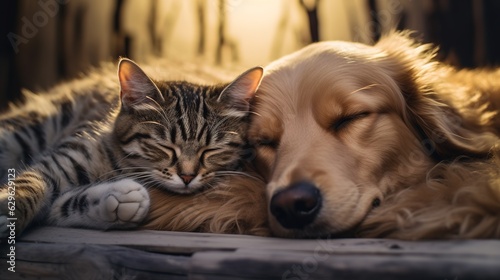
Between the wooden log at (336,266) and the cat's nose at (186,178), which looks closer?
the wooden log at (336,266)

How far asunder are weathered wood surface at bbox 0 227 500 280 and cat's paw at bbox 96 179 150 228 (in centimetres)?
10

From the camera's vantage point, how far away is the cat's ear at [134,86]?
228 cm

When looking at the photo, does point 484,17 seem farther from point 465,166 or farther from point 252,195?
point 252,195

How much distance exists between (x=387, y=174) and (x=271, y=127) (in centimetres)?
50

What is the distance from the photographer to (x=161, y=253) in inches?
64.2

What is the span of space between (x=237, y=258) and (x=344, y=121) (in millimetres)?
837

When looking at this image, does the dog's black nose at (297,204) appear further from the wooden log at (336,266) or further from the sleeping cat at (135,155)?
the sleeping cat at (135,155)

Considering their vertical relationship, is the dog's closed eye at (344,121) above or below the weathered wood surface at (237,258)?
above

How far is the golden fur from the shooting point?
1777 millimetres

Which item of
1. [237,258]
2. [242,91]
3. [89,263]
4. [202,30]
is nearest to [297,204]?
[237,258]

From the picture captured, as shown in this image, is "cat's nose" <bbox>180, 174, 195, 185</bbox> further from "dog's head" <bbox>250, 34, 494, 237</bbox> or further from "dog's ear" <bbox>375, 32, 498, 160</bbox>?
"dog's ear" <bbox>375, 32, 498, 160</bbox>

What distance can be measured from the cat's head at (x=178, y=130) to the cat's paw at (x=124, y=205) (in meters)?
0.22

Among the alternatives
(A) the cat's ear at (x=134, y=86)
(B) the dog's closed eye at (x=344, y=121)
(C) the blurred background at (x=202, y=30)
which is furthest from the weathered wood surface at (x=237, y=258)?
(C) the blurred background at (x=202, y=30)

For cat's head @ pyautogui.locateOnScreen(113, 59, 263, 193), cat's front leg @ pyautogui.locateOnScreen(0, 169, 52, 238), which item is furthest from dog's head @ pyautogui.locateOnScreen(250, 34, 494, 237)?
cat's front leg @ pyautogui.locateOnScreen(0, 169, 52, 238)
